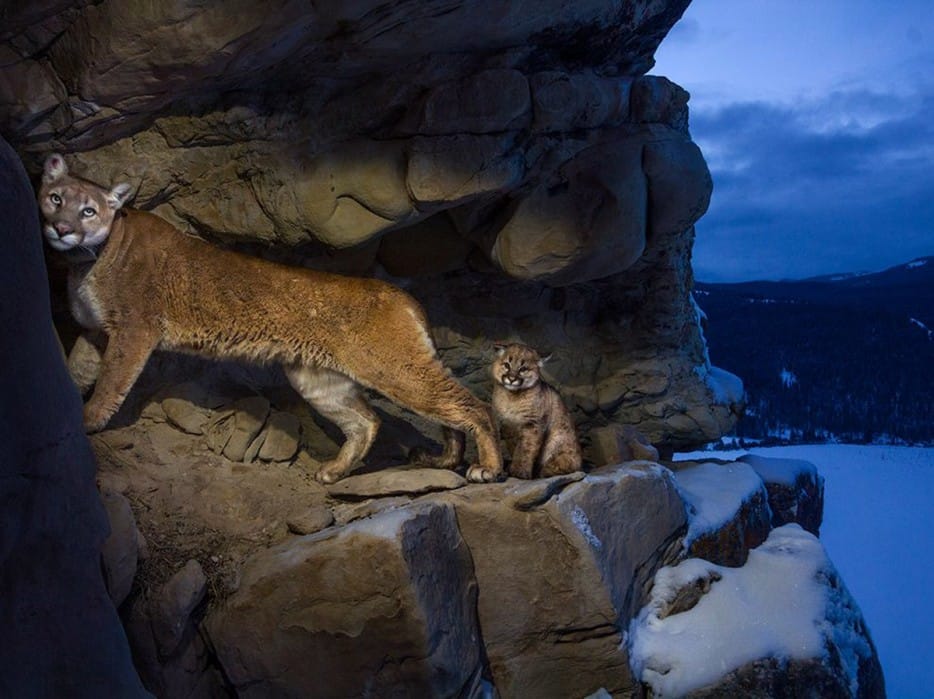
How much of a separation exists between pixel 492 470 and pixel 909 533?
5.16 meters

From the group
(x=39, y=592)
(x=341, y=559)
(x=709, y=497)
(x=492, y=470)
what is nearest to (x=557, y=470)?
(x=492, y=470)

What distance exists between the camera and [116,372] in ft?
14.4

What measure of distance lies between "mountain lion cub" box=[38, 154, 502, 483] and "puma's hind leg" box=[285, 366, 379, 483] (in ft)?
0.86

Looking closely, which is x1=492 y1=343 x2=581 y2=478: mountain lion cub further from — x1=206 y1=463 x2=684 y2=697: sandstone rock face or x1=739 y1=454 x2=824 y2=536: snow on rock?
x1=739 y1=454 x2=824 y2=536: snow on rock

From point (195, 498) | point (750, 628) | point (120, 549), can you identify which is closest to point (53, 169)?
point (195, 498)

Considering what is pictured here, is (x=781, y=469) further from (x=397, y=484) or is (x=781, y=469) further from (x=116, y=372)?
(x=116, y=372)

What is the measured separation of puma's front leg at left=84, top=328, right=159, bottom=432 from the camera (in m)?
4.37

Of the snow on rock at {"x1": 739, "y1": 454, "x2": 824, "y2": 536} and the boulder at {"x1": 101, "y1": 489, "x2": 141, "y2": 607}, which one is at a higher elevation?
the boulder at {"x1": 101, "y1": 489, "x2": 141, "y2": 607}

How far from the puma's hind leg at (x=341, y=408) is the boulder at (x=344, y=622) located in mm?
1416

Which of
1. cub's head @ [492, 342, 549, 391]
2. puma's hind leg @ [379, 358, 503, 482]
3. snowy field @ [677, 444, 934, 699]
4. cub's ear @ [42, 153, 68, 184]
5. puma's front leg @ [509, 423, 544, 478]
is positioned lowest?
snowy field @ [677, 444, 934, 699]

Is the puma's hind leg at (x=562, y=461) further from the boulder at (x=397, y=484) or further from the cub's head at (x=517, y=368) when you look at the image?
the boulder at (x=397, y=484)

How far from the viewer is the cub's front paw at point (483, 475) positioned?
4531 millimetres

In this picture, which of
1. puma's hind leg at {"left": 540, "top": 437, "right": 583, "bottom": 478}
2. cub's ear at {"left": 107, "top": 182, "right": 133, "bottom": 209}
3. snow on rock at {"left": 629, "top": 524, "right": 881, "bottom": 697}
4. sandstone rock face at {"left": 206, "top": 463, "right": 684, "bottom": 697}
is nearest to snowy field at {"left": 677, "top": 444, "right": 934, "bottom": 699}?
snow on rock at {"left": 629, "top": 524, "right": 881, "bottom": 697}

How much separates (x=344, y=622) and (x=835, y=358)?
6.26 m
